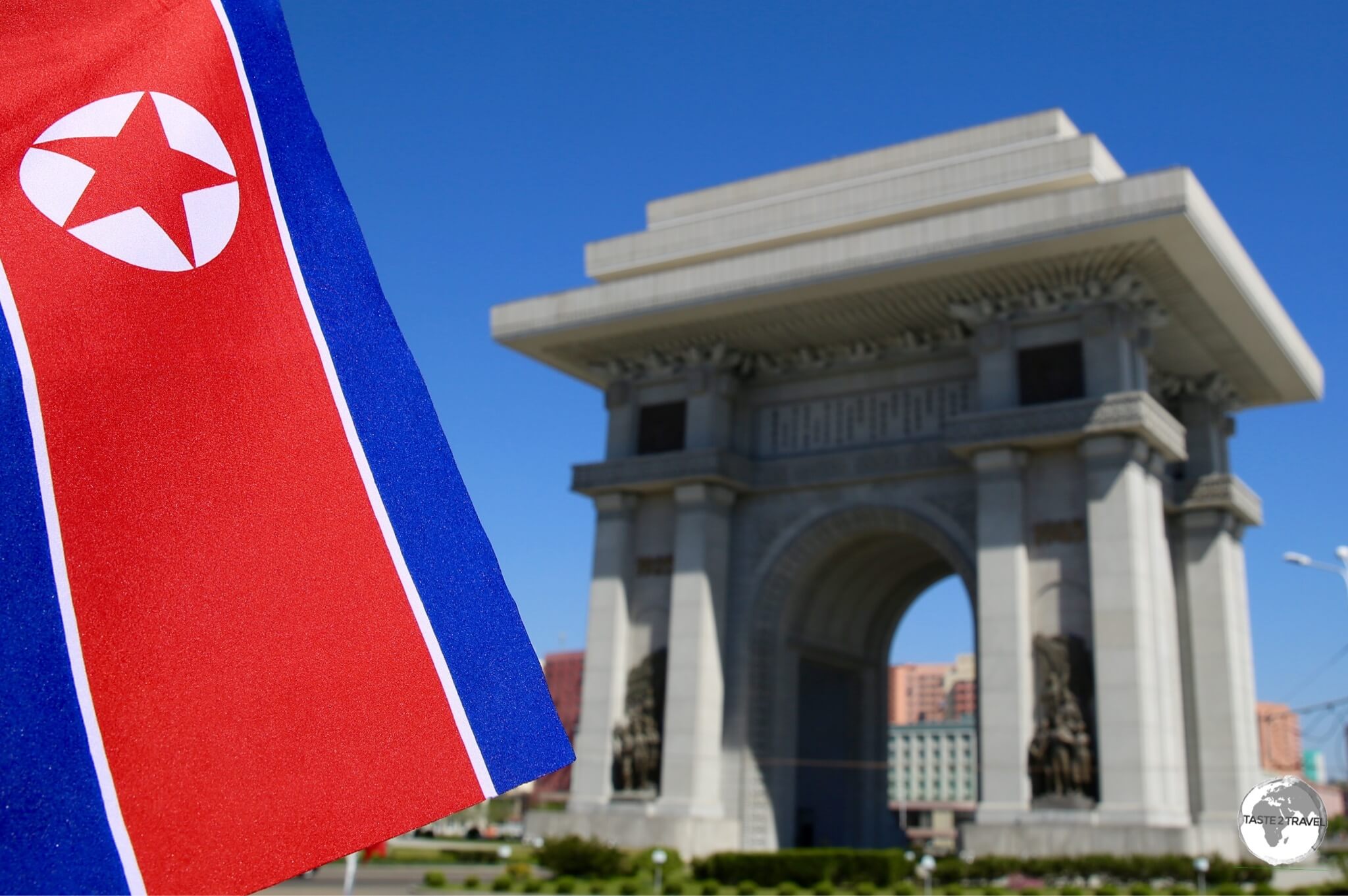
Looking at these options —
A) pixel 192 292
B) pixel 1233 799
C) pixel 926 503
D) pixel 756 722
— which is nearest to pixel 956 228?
pixel 926 503

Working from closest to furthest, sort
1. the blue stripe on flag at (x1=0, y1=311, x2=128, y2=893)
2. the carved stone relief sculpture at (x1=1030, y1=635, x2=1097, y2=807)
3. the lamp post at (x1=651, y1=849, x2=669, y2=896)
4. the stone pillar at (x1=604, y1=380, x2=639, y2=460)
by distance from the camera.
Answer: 1. the blue stripe on flag at (x1=0, y1=311, x2=128, y2=893)
2. the lamp post at (x1=651, y1=849, x2=669, y2=896)
3. the carved stone relief sculpture at (x1=1030, y1=635, x2=1097, y2=807)
4. the stone pillar at (x1=604, y1=380, x2=639, y2=460)

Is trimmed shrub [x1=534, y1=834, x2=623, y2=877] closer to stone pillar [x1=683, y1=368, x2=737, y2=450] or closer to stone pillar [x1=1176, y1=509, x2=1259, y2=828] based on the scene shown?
stone pillar [x1=683, y1=368, x2=737, y2=450]

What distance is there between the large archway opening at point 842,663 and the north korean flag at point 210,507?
2867 cm

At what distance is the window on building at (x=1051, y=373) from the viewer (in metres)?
29.7

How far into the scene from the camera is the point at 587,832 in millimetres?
32469

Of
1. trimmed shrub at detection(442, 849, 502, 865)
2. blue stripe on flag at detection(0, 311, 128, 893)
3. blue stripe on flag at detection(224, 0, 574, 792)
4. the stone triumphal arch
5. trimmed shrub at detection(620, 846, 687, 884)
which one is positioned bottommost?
trimmed shrub at detection(442, 849, 502, 865)

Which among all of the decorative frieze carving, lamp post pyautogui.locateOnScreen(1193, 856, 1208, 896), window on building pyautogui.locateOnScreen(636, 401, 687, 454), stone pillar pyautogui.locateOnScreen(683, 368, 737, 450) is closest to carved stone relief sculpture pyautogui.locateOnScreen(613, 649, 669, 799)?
window on building pyautogui.locateOnScreen(636, 401, 687, 454)

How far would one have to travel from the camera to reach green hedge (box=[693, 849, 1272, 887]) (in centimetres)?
2564

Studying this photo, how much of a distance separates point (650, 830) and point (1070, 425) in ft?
46.8

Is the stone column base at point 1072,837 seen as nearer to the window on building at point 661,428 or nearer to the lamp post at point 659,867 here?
the lamp post at point 659,867

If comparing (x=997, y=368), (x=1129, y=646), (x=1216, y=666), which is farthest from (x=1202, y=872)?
(x=997, y=368)

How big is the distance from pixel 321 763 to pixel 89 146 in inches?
84.2

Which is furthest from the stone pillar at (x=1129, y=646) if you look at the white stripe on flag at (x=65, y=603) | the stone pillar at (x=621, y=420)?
the white stripe on flag at (x=65, y=603)

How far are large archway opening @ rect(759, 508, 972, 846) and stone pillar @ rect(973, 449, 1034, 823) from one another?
2183mm
